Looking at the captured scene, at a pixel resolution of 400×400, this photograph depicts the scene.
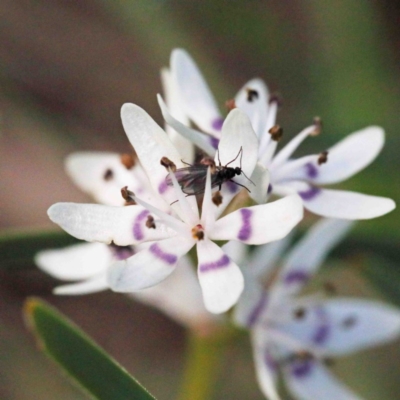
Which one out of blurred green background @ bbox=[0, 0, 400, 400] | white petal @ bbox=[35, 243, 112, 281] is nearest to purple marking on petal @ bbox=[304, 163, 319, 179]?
white petal @ bbox=[35, 243, 112, 281]

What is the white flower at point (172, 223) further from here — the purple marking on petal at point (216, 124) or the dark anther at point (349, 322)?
the dark anther at point (349, 322)

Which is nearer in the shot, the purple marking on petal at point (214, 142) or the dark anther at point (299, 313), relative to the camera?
the purple marking on petal at point (214, 142)

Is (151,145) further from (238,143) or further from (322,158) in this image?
(322,158)

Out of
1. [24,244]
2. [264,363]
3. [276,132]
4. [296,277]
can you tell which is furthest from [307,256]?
[24,244]

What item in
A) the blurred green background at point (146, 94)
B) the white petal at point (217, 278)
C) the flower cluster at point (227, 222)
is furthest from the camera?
the blurred green background at point (146, 94)

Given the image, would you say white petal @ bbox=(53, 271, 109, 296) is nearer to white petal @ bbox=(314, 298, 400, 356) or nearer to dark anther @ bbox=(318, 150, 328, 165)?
dark anther @ bbox=(318, 150, 328, 165)

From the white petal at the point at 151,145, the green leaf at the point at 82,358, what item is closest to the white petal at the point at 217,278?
the white petal at the point at 151,145
